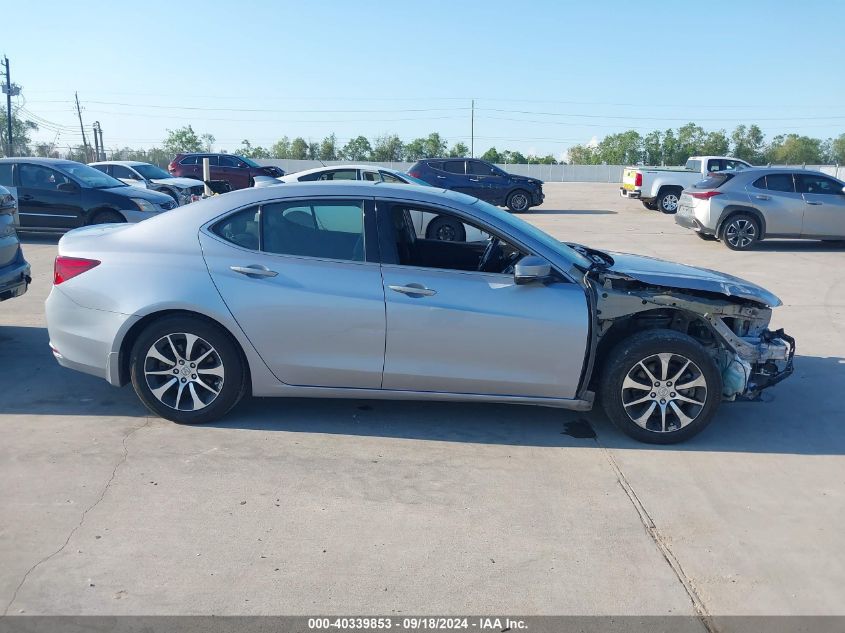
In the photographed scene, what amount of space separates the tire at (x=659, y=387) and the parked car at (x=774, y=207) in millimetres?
10786

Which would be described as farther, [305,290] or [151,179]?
[151,179]

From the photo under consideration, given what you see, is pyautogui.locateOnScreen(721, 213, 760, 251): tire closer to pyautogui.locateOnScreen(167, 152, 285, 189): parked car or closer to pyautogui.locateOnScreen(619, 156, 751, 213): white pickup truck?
pyautogui.locateOnScreen(619, 156, 751, 213): white pickup truck

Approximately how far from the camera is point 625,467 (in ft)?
15.2

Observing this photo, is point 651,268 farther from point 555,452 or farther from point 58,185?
point 58,185

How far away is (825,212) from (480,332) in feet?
41.3

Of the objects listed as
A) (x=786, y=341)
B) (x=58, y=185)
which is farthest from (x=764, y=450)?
(x=58, y=185)

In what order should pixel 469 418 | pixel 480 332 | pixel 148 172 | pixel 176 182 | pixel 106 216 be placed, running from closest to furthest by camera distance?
1. pixel 480 332
2. pixel 469 418
3. pixel 106 216
4. pixel 176 182
5. pixel 148 172

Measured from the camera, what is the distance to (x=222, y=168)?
1082 inches

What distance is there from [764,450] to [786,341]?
0.98 metres

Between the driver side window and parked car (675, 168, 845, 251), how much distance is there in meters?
10.2

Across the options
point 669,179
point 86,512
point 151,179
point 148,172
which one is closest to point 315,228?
point 86,512

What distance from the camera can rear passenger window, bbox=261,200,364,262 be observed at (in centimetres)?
499

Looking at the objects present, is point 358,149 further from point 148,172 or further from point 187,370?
point 187,370

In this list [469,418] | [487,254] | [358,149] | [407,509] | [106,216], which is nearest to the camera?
[407,509]
